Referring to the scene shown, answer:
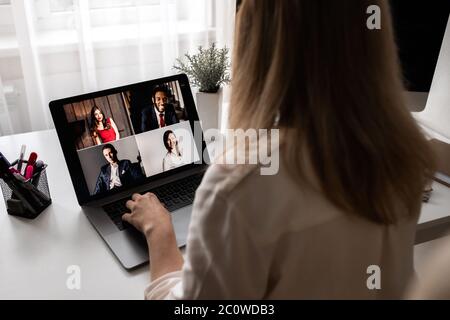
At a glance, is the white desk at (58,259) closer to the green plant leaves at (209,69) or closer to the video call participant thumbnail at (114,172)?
the video call participant thumbnail at (114,172)

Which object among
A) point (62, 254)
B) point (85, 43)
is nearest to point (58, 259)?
point (62, 254)

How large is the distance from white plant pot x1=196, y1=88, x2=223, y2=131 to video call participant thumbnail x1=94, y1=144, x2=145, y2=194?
0.32m

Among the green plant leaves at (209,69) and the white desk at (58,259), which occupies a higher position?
the green plant leaves at (209,69)

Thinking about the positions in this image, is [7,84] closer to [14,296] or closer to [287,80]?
[14,296]

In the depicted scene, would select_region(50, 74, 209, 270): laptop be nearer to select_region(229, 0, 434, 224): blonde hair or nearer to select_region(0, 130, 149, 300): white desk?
select_region(0, 130, 149, 300): white desk

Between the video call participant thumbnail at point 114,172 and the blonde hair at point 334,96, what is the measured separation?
17.4 inches

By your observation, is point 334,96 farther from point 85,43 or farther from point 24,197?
point 85,43

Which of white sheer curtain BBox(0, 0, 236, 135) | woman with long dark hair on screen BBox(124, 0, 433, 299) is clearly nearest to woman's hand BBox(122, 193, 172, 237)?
woman with long dark hair on screen BBox(124, 0, 433, 299)

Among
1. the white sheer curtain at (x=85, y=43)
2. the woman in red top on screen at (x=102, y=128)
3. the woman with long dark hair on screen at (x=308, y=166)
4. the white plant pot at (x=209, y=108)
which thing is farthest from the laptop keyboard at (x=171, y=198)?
the white sheer curtain at (x=85, y=43)

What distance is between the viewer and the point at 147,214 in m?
0.90

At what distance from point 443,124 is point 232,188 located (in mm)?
845

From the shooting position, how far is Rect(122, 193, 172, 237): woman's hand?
860 mm

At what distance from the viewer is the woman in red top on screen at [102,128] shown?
0.97 m

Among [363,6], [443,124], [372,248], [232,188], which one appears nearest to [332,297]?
[372,248]
